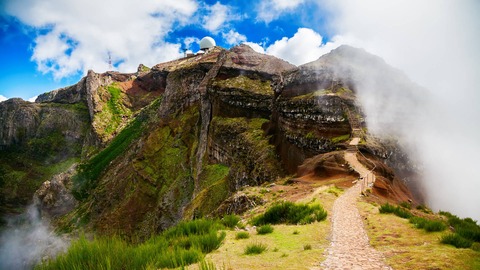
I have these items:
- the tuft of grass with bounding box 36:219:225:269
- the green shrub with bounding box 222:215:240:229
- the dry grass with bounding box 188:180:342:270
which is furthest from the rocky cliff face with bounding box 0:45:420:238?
the dry grass with bounding box 188:180:342:270

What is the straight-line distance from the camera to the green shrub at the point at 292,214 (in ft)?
45.1

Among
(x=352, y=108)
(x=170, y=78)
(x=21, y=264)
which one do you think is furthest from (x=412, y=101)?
(x=21, y=264)

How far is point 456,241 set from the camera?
888 cm

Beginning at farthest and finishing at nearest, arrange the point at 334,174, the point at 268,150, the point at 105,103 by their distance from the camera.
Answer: the point at 105,103 → the point at 268,150 → the point at 334,174

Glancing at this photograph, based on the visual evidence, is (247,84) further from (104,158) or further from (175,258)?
(104,158)

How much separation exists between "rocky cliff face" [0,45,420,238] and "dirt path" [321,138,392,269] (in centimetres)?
715

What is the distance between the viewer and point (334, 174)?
25.5 m

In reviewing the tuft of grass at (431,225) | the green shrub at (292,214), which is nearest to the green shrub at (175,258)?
the green shrub at (292,214)

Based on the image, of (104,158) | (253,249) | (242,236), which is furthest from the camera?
(104,158)

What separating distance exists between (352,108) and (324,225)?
2357 centimetres

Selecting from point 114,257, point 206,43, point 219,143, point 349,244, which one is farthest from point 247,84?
point 206,43

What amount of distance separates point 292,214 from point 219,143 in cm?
4350

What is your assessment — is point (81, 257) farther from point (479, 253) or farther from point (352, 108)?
point (352, 108)

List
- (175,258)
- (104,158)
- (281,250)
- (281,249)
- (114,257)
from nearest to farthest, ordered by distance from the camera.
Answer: (114,257), (175,258), (281,250), (281,249), (104,158)
